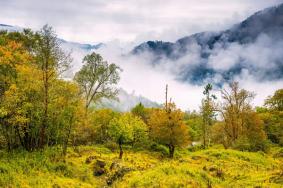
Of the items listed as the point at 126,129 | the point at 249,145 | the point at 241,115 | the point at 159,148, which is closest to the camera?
the point at 126,129

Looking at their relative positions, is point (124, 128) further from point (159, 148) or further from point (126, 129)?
point (159, 148)

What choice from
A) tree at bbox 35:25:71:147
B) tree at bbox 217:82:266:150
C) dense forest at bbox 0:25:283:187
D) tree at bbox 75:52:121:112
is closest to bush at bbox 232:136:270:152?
tree at bbox 217:82:266:150

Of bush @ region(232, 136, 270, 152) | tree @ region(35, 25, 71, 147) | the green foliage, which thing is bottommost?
bush @ region(232, 136, 270, 152)

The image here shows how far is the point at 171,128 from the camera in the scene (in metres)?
74.1

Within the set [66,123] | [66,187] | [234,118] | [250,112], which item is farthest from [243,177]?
[250,112]

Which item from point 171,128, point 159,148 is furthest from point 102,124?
point 171,128

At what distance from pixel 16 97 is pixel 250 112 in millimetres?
60960

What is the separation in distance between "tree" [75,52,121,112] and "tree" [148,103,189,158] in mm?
11438

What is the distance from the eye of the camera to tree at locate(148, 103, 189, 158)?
7325 cm

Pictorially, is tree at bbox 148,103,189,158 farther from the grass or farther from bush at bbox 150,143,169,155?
the grass

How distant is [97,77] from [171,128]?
18875 mm

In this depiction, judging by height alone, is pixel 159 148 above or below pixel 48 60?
below

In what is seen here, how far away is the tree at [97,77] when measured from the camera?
74.2 metres

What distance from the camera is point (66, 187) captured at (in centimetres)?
3322
